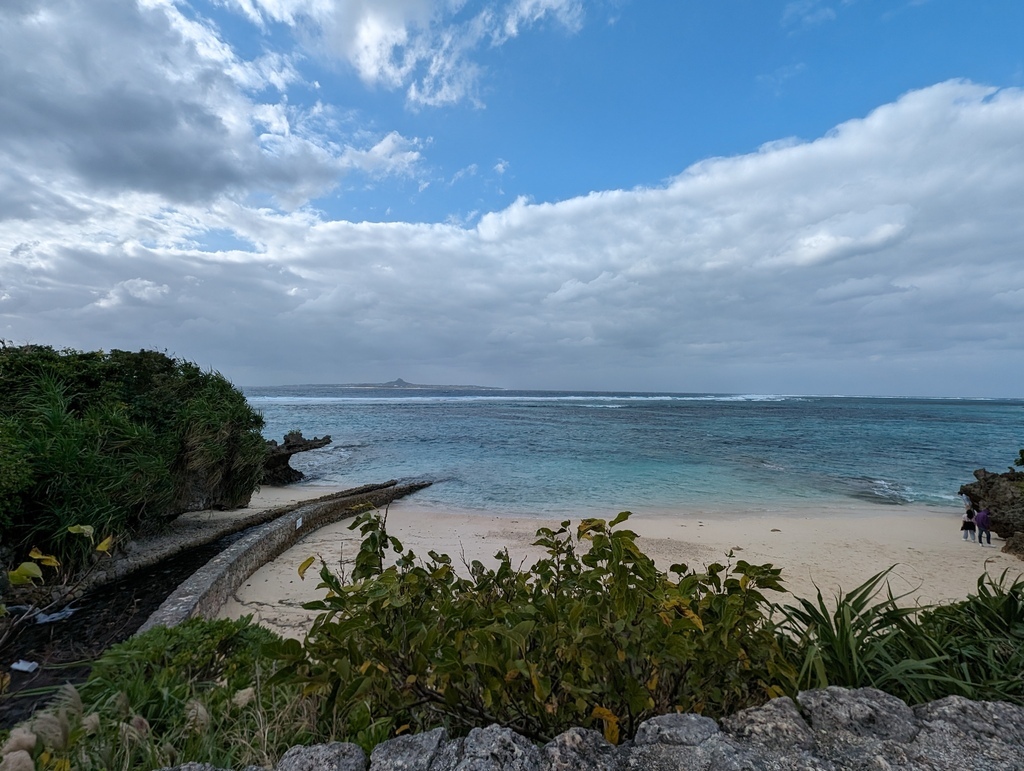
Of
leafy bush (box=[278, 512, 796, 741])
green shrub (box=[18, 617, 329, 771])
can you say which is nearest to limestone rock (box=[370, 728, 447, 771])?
leafy bush (box=[278, 512, 796, 741])

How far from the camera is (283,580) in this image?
784cm

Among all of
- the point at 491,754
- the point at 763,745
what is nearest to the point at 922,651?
the point at 763,745

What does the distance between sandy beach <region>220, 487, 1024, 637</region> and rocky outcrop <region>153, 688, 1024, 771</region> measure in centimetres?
488

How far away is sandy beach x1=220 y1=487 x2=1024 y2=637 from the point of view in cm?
779

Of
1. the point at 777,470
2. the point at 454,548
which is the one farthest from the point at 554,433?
the point at 454,548

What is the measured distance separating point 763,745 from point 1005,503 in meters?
17.6

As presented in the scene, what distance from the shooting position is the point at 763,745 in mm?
1744

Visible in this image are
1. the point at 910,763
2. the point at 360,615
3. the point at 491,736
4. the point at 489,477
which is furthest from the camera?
the point at 489,477

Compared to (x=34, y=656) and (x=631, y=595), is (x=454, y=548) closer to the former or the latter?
(x=34, y=656)

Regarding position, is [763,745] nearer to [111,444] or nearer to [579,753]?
[579,753]

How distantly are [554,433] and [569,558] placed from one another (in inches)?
1506

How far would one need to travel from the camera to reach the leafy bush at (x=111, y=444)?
21.5ft

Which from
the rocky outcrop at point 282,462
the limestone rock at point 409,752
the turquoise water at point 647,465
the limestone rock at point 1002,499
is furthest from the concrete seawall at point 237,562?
the limestone rock at point 1002,499

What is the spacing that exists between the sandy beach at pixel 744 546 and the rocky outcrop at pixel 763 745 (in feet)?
16.0
